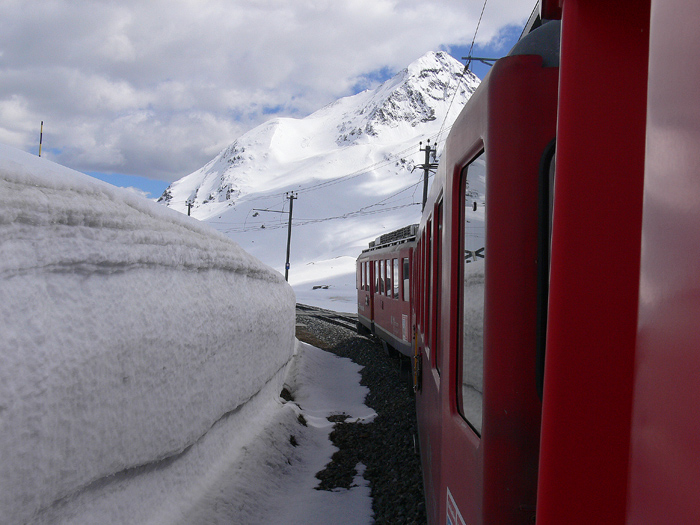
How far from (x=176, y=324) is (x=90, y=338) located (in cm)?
102

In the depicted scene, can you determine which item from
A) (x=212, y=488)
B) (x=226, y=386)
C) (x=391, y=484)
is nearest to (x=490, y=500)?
(x=212, y=488)

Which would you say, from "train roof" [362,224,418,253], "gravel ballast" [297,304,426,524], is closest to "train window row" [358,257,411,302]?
"train roof" [362,224,418,253]

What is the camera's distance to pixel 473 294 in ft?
7.20

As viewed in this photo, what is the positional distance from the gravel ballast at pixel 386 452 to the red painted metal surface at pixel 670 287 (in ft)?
13.5

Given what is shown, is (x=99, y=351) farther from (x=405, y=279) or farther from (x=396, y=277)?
(x=396, y=277)

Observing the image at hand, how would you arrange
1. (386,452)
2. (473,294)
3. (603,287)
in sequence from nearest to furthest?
(603,287), (473,294), (386,452)

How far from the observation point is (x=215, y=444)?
487 cm

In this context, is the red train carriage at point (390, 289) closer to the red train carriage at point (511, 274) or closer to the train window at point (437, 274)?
the train window at point (437, 274)

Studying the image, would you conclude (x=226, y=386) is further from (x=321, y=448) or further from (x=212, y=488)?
(x=321, y=448)

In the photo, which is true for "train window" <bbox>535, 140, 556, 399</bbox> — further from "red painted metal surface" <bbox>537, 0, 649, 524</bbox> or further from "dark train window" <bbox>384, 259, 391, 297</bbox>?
"dark train window" <bbox>384, 259, 391, 297</bbox>

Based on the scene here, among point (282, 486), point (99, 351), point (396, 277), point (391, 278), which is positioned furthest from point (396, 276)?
point (99, 351)

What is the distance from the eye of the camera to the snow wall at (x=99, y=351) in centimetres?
254

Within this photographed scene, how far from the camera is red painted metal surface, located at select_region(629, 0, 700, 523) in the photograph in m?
0.79

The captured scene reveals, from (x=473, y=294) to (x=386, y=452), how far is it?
4.79 metres
